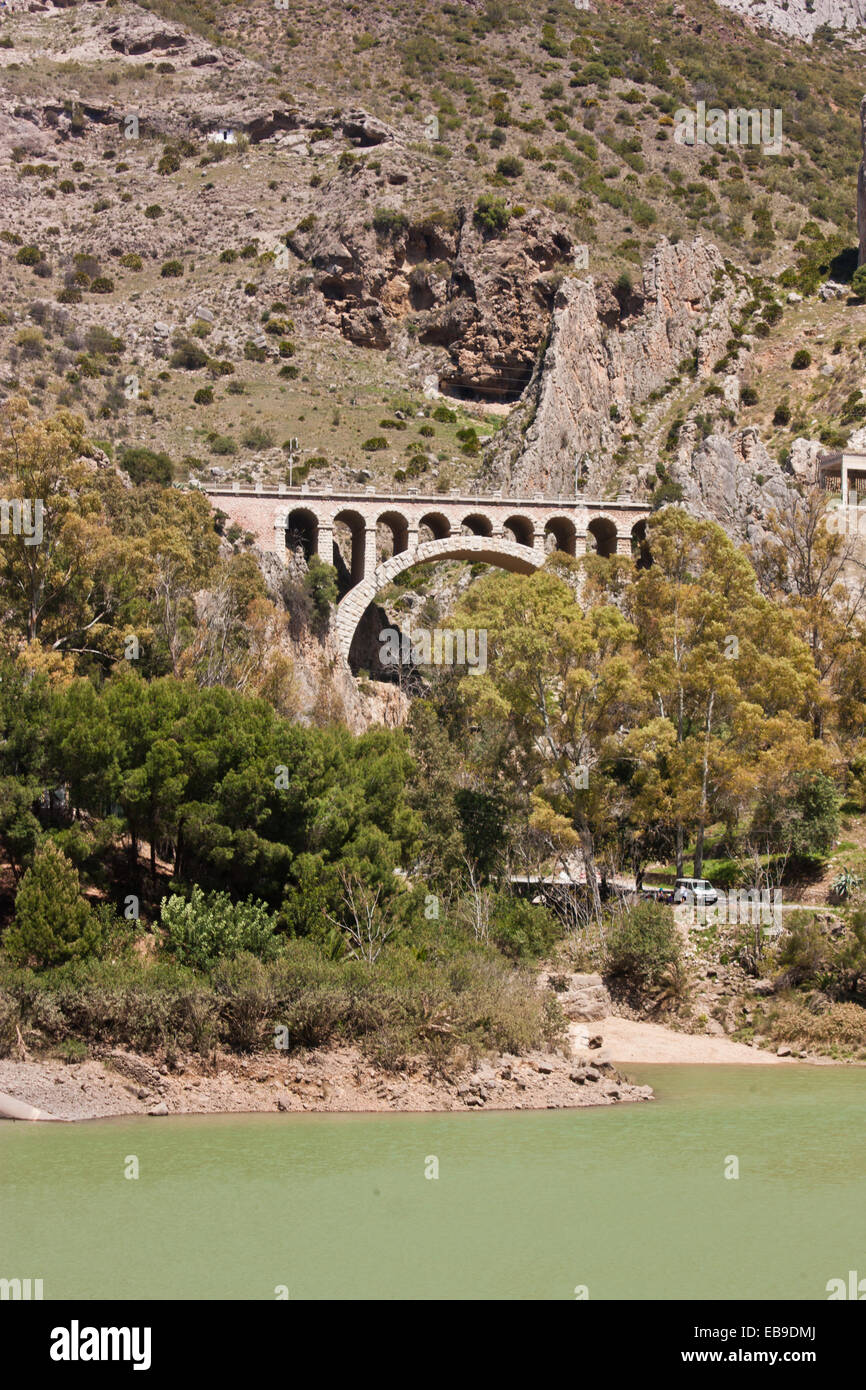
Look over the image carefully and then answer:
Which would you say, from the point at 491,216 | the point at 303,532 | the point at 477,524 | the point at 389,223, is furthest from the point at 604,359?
the point at 303,532

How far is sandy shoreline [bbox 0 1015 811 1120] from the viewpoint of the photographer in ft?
68.2

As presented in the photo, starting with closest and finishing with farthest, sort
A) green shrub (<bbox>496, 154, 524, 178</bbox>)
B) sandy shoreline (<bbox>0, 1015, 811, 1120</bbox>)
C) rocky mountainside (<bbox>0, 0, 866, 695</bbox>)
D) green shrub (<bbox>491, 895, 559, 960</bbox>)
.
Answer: sandy shoreline (<bbox>0, 1015, 811, 1120</bbox>) < green shrub (<bbox>491, 895, 559, 960</bbox>) < rocky mountainside (<bbox>0, 0, 866, 695</bbox>) < green shrub (<bbox>496, 154, 524, 178</bbox>)

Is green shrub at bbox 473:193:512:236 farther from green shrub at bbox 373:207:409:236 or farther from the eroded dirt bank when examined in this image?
the eroded dirt bank

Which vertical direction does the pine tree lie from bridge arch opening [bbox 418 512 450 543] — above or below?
below

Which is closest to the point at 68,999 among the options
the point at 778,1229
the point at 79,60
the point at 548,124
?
the point at 778,1229

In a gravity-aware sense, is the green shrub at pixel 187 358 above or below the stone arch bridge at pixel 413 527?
above

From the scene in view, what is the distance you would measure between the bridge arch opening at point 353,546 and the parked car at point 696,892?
96.3ft

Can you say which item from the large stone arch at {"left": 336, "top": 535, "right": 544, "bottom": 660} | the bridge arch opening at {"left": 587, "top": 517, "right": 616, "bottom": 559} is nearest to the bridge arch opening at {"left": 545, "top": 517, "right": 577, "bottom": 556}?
the bridge arch opening at {"left": 587, "top": 517, "right": 616, "bottom": 559}

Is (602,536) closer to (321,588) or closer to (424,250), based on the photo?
(321,588)

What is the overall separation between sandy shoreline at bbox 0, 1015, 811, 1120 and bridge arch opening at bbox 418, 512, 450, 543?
3937 centimetres

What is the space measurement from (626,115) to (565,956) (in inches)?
3700

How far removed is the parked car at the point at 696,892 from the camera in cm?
3164

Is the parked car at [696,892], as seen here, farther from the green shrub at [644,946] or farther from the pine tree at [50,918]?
the pine tree at [50,918]

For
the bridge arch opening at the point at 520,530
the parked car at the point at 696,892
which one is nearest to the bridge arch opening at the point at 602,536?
the bridge arch opening at the point at 520,530
